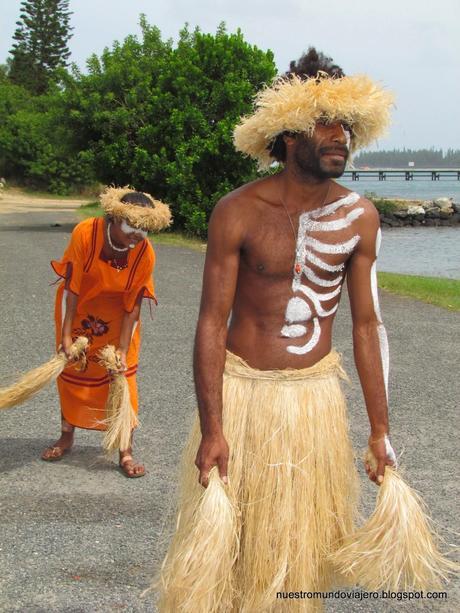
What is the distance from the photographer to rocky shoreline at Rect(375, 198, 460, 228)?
46.5 m

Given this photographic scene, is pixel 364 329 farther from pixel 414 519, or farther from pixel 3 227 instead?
pixel 3 227

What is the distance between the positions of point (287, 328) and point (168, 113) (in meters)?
18.7

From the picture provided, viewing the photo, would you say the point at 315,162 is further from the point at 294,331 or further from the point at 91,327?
the point at 91,327

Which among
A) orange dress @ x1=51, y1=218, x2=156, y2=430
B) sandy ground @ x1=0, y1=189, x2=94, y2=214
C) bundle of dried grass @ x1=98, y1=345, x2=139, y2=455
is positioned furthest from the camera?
sandy ground @ x1=0, y1=189, x2=94, y2=214

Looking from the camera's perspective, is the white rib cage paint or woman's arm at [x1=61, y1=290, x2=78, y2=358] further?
woman's arm at [x1=61, y1=290, x2=78, y2=358]

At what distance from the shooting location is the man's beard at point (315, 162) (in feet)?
8.79

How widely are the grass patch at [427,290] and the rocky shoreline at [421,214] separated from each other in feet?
104

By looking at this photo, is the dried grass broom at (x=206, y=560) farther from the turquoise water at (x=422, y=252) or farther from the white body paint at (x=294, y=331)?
the turquoise water at (x=422, y=252)

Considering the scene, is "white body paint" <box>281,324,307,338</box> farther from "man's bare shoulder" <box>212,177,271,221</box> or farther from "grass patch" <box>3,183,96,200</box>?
"grass patch" <box>3,183,96,200</box>

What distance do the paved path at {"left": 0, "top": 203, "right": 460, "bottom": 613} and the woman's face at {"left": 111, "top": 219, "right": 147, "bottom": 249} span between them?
1.43m

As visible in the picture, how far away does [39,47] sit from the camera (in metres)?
60.9

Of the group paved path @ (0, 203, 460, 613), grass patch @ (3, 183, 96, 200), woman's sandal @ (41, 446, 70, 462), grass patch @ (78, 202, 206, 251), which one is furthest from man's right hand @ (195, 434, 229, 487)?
grass patch @ (3, 183, 96, 200)

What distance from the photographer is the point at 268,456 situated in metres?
2.71

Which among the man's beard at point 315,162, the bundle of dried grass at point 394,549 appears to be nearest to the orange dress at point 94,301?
the man's beard at point 315,162
